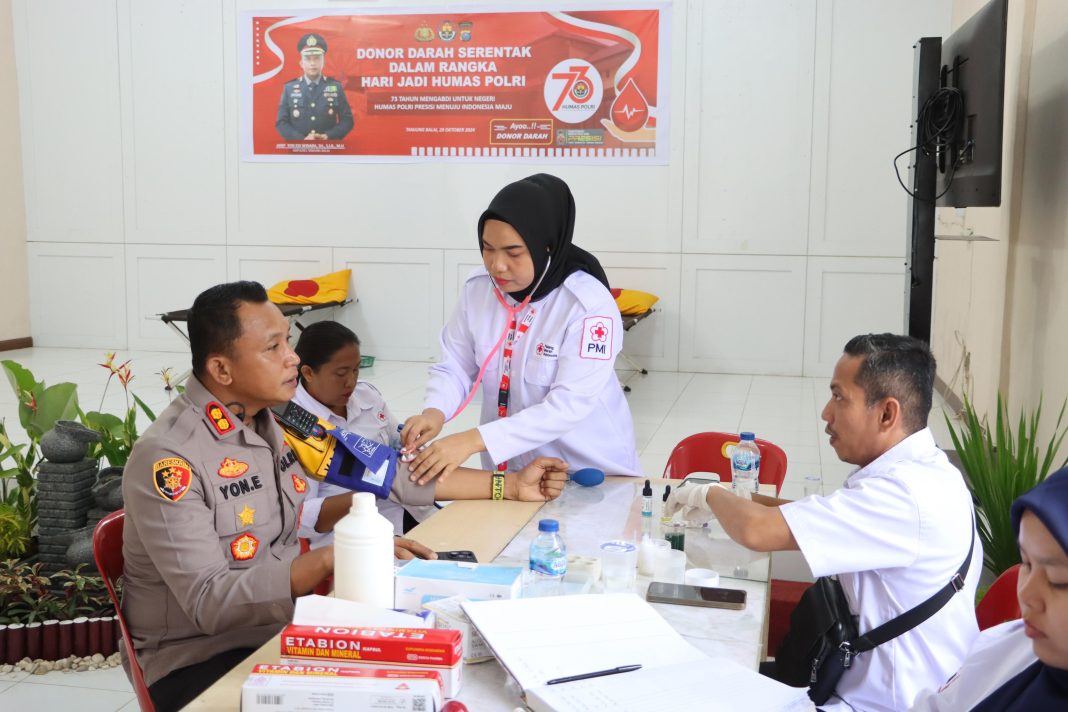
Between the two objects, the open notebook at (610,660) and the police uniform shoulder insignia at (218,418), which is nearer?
the open notebook at (610,660)

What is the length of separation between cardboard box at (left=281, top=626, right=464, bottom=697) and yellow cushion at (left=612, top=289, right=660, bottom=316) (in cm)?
610

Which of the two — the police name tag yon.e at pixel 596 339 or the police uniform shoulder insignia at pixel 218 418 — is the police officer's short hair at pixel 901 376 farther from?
the police uniform shoulder insignia at pixel 218 418

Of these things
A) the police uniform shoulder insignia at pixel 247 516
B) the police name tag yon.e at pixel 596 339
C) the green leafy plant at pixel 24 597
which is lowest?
the green leafy plant at pixel 24 597

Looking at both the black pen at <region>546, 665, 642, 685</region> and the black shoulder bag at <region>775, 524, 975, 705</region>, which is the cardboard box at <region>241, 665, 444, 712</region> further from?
the black shoulder bag at <region>775, 524, 975, 705</region>

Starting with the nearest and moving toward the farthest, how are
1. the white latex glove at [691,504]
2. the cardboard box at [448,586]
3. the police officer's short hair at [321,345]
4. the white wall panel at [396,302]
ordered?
the cardboard box at [448,586] < the white latex glove at [691,504] < the police officer's short hair at [321,345] < the white wall panel at [396,302]

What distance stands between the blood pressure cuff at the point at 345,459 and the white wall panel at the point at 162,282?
678 centimetres

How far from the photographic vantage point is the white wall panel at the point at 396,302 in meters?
8.37

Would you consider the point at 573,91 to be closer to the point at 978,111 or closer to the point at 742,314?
the point at 742,314

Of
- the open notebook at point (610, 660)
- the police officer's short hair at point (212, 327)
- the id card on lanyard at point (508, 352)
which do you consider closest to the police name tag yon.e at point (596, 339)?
the id card on lanyard at point (508, 352)

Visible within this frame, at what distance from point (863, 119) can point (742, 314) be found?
164cm

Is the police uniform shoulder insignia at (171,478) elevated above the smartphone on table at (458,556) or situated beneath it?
elevated above

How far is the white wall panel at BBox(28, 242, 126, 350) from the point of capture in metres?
8.88

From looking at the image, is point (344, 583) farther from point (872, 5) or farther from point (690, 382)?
point (872, 5)

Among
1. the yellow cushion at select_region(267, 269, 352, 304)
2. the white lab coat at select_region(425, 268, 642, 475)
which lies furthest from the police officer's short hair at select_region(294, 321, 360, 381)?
the yellow cushion at select_region(267, 269, 352, 304)
